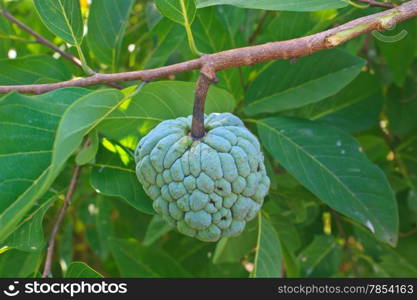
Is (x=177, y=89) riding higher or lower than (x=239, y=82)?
lower

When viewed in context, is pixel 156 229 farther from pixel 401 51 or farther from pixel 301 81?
pixel 401 51

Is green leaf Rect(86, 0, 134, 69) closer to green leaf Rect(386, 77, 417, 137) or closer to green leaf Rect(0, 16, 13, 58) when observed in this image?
green leaf Rect(0, 16, 13, 58)

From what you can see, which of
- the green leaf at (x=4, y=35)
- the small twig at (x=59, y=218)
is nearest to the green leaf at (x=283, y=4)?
the small twig at (x=59, y=218)

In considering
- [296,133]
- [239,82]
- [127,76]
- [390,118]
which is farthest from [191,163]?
[390,118]

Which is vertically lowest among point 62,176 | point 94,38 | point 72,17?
point 62,176

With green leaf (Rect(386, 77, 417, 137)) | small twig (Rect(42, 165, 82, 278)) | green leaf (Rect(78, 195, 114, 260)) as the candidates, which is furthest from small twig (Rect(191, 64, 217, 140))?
green leaf (Rect(78, 195, 114, 260))

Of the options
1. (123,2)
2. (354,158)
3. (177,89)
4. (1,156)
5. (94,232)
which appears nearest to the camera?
(1,156)

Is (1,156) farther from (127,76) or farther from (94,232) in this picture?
(94,232)
